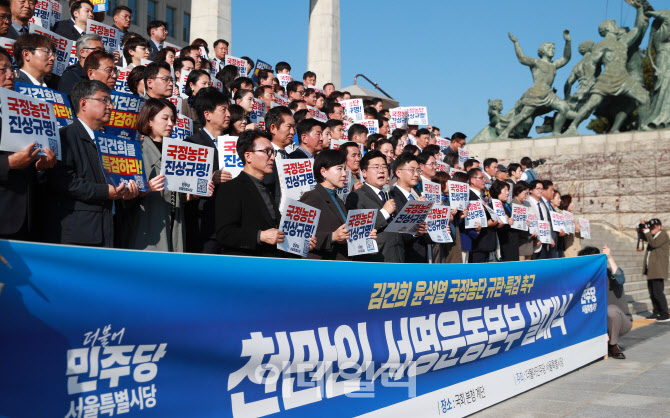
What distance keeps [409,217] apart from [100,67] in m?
2.81

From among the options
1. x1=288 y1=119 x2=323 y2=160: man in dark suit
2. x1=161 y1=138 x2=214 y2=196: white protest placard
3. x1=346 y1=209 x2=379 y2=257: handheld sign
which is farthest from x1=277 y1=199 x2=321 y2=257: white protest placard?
x1=288 y1=119 x2=323 y2=160: man in dark suit

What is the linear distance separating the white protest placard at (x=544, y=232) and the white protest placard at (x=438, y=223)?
124 inches

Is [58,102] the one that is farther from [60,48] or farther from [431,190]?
[431,190]

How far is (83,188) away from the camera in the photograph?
4.07 metres

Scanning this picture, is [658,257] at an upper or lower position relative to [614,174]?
lower

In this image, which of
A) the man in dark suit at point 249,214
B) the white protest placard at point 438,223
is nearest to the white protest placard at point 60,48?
the man in dark suit at point 249,214

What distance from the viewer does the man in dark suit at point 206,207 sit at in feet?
17.3

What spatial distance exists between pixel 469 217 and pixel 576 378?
2.16m

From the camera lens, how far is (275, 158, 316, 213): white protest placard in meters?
5.64

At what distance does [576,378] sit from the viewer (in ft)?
22.0

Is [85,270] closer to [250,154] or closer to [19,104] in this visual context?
[19,104]

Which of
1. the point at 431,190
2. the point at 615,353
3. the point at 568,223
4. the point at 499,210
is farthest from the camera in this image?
the point at 568,223

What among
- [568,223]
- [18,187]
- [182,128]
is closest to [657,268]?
[568,223]

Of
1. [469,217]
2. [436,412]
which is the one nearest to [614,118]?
[469,217]
